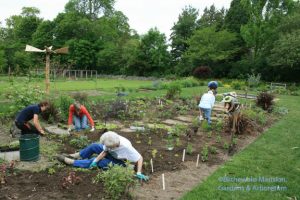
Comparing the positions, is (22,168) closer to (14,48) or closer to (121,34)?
(14,48)

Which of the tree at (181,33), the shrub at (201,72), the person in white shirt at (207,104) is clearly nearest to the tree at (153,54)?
the tree at (181,33)

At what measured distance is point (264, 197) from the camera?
3881 mm

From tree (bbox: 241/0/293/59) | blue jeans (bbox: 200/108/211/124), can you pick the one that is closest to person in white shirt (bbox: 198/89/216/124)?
blue jeans (bbox: 200/108/211/124)

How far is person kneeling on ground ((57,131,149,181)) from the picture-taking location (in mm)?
4062

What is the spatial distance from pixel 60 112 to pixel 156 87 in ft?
40.1

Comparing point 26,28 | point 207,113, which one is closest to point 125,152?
point 207,113

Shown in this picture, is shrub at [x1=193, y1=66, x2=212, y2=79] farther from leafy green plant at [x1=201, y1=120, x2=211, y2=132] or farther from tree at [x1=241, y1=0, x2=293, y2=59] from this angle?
leafy green plant at [x1=201, y1=120, x2=211, y2=132]

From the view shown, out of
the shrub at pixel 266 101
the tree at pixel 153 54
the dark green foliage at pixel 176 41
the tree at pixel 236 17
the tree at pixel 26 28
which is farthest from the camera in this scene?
the tree at pixel 26 28

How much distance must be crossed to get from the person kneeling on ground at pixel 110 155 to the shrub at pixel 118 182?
0.54m

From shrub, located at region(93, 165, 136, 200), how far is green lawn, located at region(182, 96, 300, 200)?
0.79m

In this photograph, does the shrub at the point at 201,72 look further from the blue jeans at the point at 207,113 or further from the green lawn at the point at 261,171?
the green lawn at the point at 261,171

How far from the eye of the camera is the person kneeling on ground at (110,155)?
406 centimetres

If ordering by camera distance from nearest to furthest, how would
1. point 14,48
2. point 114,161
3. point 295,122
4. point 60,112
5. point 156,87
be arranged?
→ point 114,161 < point 60,112 < point 295,122 < point 156,87 < point 14,48

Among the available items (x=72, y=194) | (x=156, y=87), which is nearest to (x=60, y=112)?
(x=72, y=194)
